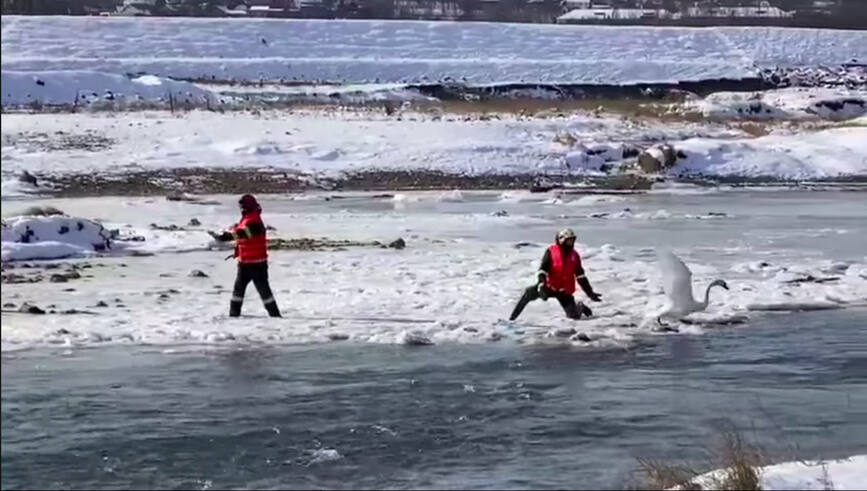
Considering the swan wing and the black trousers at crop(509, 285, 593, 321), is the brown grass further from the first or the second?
the swan wing

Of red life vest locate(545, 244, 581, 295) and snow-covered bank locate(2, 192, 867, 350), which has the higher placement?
red life vest locate(545, 244, 581, 295)

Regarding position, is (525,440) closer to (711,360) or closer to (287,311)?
(711,360)

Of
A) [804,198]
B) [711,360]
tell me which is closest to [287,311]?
[711,360]

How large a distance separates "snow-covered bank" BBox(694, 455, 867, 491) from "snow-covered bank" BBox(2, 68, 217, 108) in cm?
3284

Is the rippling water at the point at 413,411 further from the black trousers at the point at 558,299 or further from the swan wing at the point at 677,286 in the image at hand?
the black trousers at the point at 558,299

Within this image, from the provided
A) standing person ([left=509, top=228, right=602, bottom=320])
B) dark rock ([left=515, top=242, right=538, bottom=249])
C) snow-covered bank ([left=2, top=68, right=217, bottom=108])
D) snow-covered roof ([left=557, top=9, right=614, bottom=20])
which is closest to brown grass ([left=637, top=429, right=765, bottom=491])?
standing person ([left=509, top=228, right=602, bottom=320])

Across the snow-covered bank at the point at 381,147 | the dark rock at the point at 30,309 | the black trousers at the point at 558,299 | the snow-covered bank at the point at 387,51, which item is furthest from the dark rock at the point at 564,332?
the snow-covered bank at the point at 387,51

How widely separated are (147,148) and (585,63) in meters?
18.2

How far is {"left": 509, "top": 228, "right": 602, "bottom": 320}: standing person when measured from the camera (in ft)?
42.9

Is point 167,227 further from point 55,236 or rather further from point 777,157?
point 777,157

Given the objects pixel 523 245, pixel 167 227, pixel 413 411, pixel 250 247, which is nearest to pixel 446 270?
pixel 523 245

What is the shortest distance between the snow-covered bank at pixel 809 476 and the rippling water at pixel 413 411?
20.1 inches

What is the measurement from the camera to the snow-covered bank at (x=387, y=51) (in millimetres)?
46750

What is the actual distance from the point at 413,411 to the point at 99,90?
33916mm
